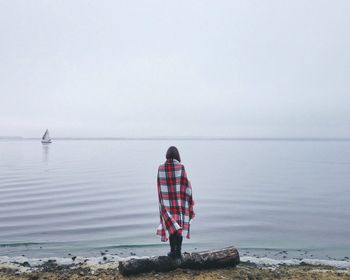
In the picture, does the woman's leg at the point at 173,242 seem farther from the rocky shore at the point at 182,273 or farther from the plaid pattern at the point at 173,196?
the rocky shore at the point at 182,273

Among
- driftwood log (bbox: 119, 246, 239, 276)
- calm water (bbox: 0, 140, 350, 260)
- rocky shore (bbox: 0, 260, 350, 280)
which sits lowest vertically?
calm water (bbox: 0, 140, 350, 260)

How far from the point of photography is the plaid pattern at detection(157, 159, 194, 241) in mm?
8966

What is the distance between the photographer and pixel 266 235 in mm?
15344

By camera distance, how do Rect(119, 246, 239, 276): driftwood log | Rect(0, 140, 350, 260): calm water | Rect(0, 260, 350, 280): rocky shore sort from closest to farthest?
Rect(0, 260, 350, 280): rocky shore
Rect(119, 246, 239, 276): driftwood log
Rect(0, 140, 350, 260): calm water

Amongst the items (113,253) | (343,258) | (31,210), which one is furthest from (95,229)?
(343,258)

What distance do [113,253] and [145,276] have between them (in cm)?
362

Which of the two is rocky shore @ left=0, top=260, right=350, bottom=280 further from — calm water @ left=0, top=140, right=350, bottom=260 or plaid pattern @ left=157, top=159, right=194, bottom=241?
calm water @ left=0, top=140, right=350, bottom=260

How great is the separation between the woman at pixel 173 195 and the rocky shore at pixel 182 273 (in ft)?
2.95

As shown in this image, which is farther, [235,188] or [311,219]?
[235,188]

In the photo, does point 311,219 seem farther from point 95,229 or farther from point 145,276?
point 145,276

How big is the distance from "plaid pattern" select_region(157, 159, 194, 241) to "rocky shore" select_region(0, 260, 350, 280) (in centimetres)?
91


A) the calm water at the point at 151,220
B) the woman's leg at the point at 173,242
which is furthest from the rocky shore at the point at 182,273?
the calm water at the point at 151,220

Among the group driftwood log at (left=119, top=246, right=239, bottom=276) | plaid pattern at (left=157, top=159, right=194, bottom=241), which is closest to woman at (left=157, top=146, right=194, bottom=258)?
plaid pattern at (left=157, top=159, right=194, bottom=241)

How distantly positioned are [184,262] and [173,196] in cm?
165
